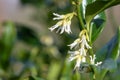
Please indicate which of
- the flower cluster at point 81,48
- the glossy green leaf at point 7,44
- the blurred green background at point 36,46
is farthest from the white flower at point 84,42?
the glossy green leaf at point 7,44

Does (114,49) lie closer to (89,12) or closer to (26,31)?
(89,12)

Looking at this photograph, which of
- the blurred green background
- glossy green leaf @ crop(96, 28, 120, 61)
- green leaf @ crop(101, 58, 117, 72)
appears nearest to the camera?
green leaf @ crop(101, 58, 117, 72)

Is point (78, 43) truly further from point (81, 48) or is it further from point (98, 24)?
point (98, 24)

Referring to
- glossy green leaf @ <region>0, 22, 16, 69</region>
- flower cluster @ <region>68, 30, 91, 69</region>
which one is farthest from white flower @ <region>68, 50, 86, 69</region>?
glossy green leaf @ <region>0, 22, 16, 69</region>

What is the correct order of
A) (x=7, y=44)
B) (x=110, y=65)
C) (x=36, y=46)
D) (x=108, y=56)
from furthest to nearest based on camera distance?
1. (x=36, y=46)
2. (x=7, y=44)
3. (x=108, y=56)
4. (x=110, y=65)

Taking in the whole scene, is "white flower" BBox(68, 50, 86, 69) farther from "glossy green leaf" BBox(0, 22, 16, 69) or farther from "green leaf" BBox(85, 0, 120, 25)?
"glossy green leaf" BBox(0, 22, 16, 69)

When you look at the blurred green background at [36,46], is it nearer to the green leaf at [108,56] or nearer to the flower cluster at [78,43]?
the green leaf at [108,56]

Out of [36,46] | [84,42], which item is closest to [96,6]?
[84,42]

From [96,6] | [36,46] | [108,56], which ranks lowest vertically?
[36,46]
